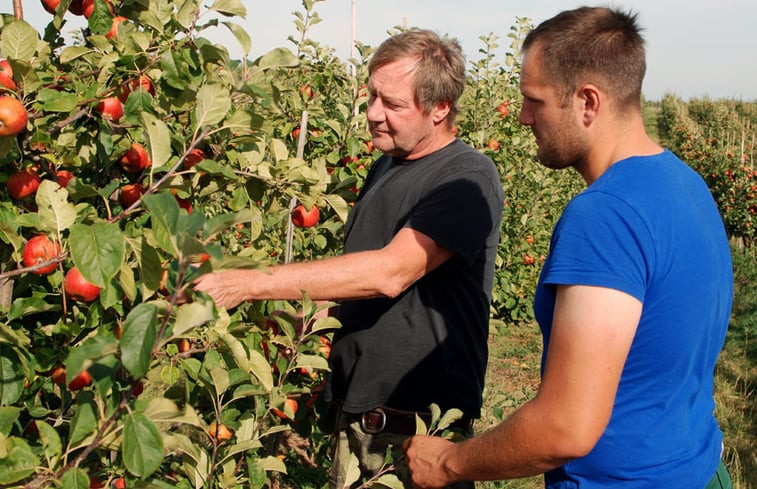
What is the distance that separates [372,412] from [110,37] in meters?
1.14

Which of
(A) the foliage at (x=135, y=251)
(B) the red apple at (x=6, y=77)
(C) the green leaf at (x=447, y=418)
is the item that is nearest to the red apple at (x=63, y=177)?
(A) the foliage at (x=135, y=251)

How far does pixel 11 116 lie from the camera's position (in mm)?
1279

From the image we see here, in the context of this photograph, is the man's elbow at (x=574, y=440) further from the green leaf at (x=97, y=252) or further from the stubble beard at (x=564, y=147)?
the green leaf at (x=97, y=252)

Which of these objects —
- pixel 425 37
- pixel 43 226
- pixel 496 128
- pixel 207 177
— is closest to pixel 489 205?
pixel 425 37

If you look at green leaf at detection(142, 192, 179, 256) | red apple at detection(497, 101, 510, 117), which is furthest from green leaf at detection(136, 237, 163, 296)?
red apple at detection(497, 101, 510, 117)

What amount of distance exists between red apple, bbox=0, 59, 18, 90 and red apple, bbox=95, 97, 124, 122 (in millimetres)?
184

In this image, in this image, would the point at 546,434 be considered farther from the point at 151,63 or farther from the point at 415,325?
the point at 151,63

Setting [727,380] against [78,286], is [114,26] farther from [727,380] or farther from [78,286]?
[727,380]

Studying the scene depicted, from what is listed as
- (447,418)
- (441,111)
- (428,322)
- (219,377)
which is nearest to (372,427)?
(428,322)

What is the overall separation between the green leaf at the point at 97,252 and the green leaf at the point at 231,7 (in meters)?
0.59

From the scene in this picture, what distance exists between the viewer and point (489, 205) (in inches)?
74.1

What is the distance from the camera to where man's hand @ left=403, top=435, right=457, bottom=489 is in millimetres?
1380

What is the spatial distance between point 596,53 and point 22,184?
3.64 feet

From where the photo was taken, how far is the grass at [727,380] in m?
3.76
